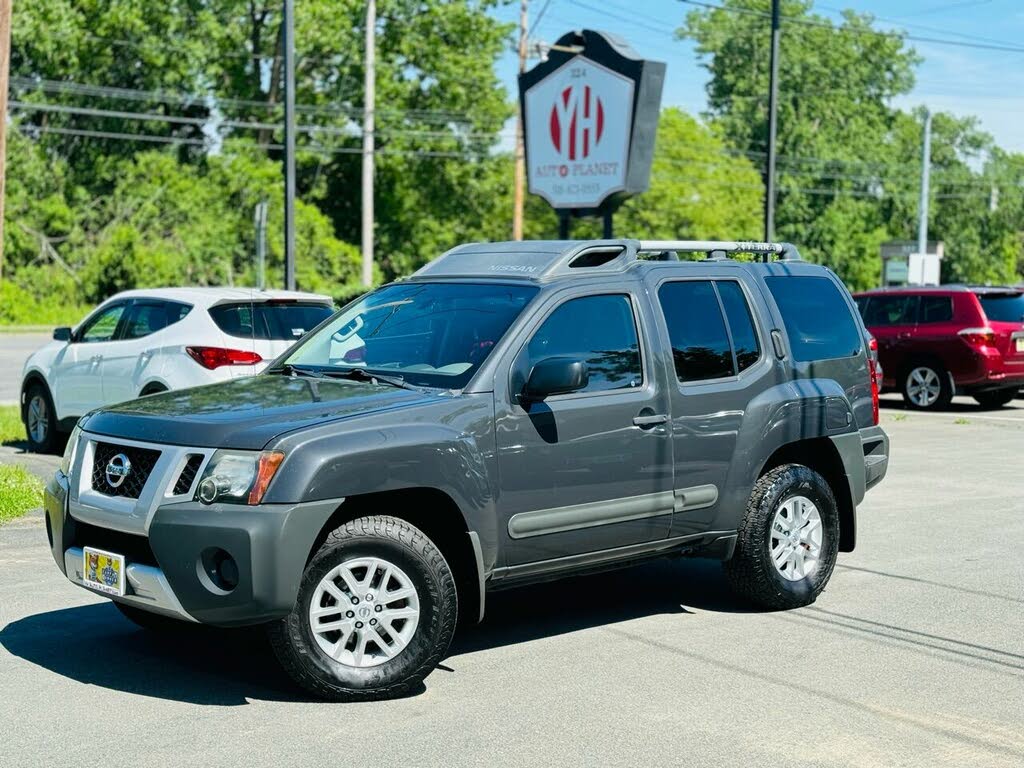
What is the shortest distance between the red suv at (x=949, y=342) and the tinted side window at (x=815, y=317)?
478 inches

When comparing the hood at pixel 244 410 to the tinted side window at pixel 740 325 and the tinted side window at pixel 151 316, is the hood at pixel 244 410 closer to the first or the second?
the tinted side window at pixel 740 325

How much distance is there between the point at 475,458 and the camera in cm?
600

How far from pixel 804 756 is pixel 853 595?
2897mm

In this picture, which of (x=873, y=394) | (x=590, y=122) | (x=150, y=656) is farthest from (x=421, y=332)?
(x=590, y=122)

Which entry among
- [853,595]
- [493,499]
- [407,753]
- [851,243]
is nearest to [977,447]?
[853,595]

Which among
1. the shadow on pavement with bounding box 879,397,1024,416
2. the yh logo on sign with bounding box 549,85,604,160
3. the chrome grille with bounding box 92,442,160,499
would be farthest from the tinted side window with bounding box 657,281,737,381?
the yh logo on sign with bounding box 549,85,604,160

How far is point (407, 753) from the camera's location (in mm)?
5035

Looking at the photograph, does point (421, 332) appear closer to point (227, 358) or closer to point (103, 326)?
point (227, 358)

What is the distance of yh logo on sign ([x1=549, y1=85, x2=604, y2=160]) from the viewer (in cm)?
2425

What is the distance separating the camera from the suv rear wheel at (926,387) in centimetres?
1991

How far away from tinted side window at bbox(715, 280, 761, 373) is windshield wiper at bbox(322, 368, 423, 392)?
1.95 metres

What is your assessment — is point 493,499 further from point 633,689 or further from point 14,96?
point 14,96

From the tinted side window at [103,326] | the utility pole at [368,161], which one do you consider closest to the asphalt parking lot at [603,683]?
the tinted side window at [103,326]

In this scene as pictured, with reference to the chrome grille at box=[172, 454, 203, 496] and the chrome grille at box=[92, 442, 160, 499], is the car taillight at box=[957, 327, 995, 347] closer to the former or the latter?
the chrome grille at box=[92, 442, 160, 499]
